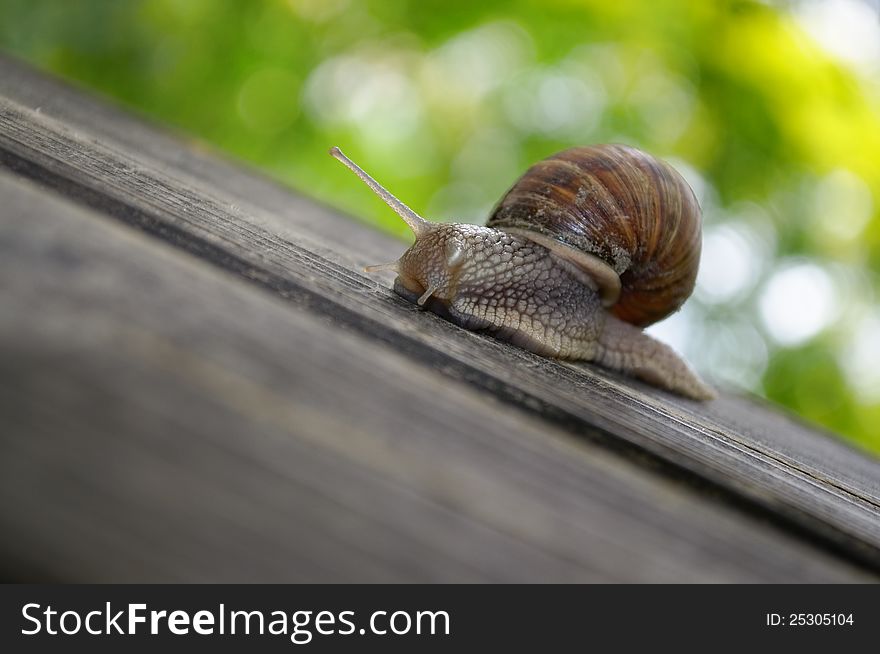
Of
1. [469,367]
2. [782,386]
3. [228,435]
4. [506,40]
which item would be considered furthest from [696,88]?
[228,435]

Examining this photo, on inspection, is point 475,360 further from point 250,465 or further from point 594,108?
point 594,108

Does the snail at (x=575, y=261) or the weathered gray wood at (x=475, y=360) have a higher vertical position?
the snail at (x=575, y=261)

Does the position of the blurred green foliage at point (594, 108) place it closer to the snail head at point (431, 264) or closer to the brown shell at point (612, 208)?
the brown shell at point (612, 208)

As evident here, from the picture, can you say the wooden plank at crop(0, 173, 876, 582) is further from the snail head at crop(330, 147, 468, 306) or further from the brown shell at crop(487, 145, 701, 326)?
the brown shell at crop(487, 145, 701, 326)

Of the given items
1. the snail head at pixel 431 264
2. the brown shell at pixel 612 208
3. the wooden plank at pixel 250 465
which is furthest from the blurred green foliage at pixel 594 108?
the wooden plank at pixel 250 465

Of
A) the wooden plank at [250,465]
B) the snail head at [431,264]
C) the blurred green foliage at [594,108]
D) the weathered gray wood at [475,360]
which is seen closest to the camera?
the wooden plank at [250,465]

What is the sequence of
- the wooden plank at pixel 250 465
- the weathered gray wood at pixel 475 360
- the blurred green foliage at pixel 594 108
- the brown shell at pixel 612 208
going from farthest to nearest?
the blurred green foliage at pixel 594 108 < the brown shell at pixel 612 208 < the weathered gray wood at pixel 475 360 < the wooden plank at pixel 250 465
